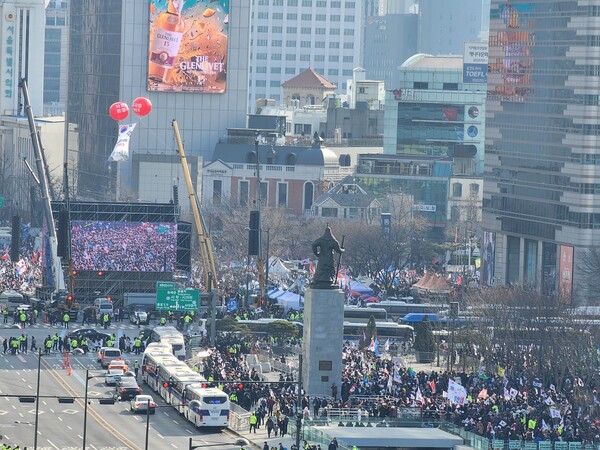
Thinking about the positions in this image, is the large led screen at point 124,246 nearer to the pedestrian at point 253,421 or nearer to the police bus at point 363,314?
the police bus at point 363,314

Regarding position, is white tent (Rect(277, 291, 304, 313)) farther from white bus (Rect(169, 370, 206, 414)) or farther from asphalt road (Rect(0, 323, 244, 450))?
white bus (Rect(169, 370, 206, 414))

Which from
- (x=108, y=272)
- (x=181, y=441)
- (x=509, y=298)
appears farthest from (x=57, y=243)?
(x=181, y=441)

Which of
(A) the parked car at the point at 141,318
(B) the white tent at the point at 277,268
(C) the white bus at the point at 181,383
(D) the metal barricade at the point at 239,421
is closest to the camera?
Result: (D) the metal barricade at the point at 239,421

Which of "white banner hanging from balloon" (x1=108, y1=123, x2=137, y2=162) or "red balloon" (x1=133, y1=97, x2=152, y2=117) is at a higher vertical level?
"red balloon" (x1=133, y1=97, x2=152, y2=117)

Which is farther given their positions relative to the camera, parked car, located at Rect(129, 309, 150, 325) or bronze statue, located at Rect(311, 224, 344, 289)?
parked car, located at Rect(129, 309, 150, 325)

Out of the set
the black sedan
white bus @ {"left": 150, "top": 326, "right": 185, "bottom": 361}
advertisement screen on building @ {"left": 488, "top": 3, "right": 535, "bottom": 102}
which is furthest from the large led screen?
advertisement screen on building @ {"left": 488, "top": 3, "right": 535, "bottom": 102}

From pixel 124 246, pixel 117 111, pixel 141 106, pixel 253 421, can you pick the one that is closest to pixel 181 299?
pixel 124 246

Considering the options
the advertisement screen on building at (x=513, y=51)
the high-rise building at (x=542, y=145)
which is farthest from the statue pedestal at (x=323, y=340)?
the advertisement screen on building at (x=513, y=51)
